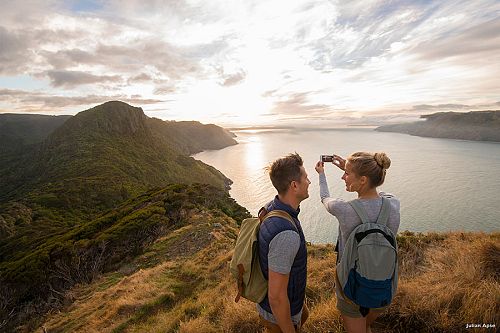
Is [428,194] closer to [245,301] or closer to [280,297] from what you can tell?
[245,301]

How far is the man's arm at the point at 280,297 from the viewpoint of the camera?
228 cm

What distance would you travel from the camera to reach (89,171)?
262ft

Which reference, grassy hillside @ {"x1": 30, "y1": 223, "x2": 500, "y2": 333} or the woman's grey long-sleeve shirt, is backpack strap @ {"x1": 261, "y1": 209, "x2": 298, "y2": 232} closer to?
the woman's grey long-sleeve shirt

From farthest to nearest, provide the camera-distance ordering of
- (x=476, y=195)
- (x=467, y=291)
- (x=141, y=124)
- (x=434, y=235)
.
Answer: (x=141, y=124) → (x=476, y=195) → (x=434, y=235) → (x=467, y=291)

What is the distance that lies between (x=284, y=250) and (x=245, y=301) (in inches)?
140

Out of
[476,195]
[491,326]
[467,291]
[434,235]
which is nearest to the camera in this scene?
[491,326]

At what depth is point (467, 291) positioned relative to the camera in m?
3.80

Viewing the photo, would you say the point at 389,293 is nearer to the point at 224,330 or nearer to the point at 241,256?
the point at 241,256

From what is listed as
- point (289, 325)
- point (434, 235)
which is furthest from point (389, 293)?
point (434, 235)

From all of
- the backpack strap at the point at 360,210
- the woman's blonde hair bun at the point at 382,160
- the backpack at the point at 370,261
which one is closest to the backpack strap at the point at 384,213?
the backpack at the point at 370,261

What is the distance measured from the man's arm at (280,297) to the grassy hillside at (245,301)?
1.78 m

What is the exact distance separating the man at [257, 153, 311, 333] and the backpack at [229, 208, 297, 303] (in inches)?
2.8

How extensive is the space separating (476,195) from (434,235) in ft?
206

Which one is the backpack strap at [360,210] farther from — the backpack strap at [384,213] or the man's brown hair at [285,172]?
the man's brown hair at [285,172]
